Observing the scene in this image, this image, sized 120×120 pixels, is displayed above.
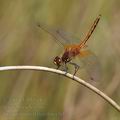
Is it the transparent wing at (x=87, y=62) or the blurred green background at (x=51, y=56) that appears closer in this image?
the transparent wing at (x=87, y=62)

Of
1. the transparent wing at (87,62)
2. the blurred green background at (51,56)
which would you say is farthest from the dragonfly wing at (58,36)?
the blurred green background at (51,56)

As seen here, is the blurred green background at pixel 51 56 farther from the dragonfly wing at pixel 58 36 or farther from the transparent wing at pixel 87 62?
the transparent wing at pixel 87 62

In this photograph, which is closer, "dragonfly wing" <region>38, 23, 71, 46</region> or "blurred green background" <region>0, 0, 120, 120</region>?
"dragonfly wing" <region>38, 23, 71, 46</region>

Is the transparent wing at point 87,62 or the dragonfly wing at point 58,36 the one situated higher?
the dragonfly wing at point 58,36

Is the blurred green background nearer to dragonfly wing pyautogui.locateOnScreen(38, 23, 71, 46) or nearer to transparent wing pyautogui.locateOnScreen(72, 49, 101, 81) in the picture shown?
dragonfly wing pyautogui.locateOnScreen(38, 23, 71, 46)

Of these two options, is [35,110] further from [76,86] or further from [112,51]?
[112,51]

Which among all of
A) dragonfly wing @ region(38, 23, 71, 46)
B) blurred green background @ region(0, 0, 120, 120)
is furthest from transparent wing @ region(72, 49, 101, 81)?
blurred green background @ region(0, 0, 120, 120)

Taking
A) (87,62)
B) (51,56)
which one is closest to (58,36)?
(87,62)

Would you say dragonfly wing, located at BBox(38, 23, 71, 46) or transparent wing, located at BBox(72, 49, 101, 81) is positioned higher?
dragonfly wing, located at BBox(38, 23, 71, 46)
